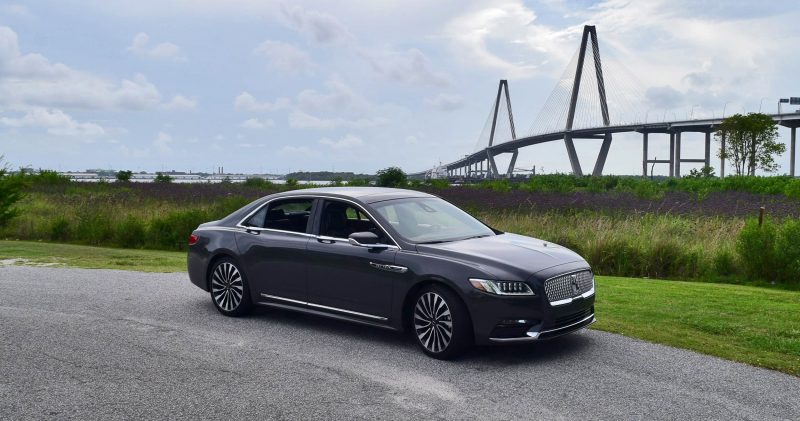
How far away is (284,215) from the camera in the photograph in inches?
343

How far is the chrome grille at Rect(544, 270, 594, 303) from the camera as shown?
22.6 ft

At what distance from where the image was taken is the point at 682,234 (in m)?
16.7

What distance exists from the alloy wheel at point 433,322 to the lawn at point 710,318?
2.26 meters

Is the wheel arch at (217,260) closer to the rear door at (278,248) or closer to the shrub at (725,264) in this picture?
the rear door at (278,248)

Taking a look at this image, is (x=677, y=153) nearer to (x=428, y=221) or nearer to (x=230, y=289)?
(x=428, y=221)

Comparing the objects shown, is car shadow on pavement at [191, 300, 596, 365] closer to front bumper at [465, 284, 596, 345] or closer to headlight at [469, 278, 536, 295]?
front bumper at [465, 284, 596, 345]

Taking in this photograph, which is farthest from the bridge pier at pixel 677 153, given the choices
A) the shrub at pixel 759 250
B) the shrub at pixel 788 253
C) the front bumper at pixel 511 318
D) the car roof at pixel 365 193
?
the front bumper at pixel 511 318

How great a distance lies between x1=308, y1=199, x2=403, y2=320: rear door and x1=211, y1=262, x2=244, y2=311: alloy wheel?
1205 millimetres

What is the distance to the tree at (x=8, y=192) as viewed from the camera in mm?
21766

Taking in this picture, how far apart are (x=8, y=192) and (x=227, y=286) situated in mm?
15863

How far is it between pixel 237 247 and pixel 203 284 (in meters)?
0.83

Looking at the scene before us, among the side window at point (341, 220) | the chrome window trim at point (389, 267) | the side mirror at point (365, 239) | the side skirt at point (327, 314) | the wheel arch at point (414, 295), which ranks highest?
the side window at point (341, 220)

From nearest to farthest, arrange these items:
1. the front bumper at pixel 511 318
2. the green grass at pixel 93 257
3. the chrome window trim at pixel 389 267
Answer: the front bumper at pixel 511 318
the chrome window trim at pixel 389 267
the green grass at pixel 93 257

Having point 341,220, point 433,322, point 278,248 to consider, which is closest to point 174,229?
point 278,248
